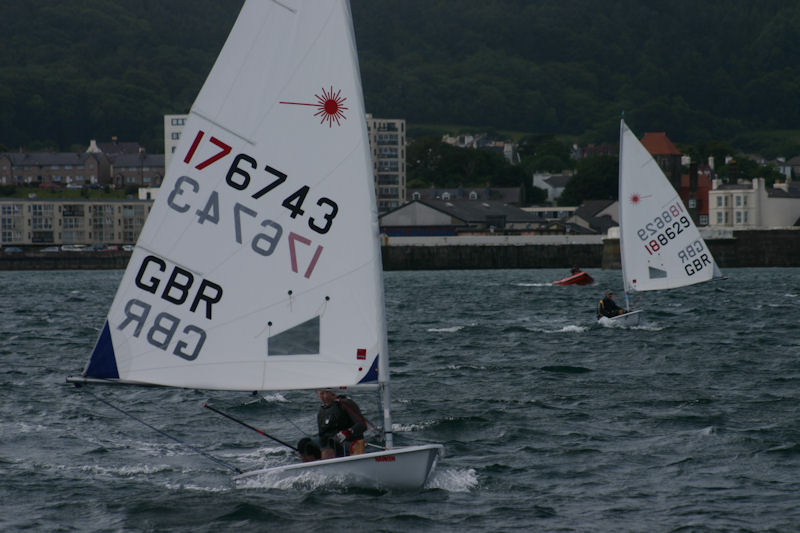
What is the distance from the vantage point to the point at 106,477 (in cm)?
1780

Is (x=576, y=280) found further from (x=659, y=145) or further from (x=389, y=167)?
(x=389, y=167)

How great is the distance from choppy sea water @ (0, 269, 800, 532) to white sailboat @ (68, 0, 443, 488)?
76.5 inches

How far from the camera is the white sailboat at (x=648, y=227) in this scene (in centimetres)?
4172

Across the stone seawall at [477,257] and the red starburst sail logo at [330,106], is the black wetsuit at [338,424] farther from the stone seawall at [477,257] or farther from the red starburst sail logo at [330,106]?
the stone seawall at [477,257]

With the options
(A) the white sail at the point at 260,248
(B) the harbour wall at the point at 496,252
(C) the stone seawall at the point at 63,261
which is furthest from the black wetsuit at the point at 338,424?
(C) the stone seawall at the point at 63,261

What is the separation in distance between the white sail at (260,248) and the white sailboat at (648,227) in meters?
A: 28.0

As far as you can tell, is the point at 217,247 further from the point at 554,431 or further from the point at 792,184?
the point at 792,184

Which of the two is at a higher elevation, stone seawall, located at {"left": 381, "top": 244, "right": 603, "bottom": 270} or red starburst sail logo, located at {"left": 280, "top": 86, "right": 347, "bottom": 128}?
red starburst sail logo, located at {"left": 280, "top": 86, "right": 347, "bottom": 128}

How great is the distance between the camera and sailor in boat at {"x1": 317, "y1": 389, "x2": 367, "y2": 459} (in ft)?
51.1

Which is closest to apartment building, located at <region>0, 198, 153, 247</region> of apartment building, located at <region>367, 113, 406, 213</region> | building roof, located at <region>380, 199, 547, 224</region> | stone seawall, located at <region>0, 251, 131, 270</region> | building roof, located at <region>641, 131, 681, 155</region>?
stone seawall, located at <region>0, 251, 131, 270</region>

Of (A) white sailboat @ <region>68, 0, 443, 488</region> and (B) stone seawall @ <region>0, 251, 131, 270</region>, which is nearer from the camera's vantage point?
(A) white sailboat @ <region>68, 0, 443, 488</region>

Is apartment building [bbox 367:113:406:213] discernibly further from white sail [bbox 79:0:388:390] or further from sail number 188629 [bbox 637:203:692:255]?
white sail [bbox 79:0:388:390]

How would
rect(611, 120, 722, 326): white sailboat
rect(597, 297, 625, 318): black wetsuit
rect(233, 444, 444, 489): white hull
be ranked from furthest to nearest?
rect(611, 120, 722, 326): white sailboat < rect(597, 297, 625, 318): black wetsuit < rect(233, 444, 444, 489): white hull

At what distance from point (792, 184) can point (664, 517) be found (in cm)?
15079
